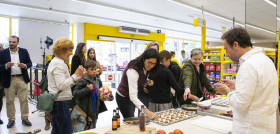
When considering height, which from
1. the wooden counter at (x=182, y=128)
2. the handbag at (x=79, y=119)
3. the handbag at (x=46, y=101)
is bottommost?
the handbag at (x=79, y=119)

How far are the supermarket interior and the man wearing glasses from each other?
0.02m

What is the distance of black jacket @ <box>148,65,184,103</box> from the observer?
2678 mm

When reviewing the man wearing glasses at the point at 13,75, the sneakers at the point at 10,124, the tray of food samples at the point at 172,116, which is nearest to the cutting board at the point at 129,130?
the tray of food samples at the point at 172,116

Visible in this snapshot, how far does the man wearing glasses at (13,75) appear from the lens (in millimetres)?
3789

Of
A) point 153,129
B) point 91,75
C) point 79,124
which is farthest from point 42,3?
point 153,129

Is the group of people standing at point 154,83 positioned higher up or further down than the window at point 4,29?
further down

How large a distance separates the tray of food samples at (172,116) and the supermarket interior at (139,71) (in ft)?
0.03

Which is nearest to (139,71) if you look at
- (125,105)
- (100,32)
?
(125,105)

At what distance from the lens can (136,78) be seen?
208 centimetres

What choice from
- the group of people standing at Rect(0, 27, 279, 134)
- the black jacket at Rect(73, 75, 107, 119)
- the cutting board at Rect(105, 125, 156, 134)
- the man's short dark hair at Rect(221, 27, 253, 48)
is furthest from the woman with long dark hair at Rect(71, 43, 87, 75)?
Answer: the man's short dark hair at Rect(221, 27, 253, 48)

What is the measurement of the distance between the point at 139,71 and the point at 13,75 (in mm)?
3049

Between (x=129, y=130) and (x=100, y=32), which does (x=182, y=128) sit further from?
(x=100, y=32)

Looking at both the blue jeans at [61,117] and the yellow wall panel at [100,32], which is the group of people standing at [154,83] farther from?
the yellow wall panel at [100,32]

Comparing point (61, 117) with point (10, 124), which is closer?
point (61, 117)
